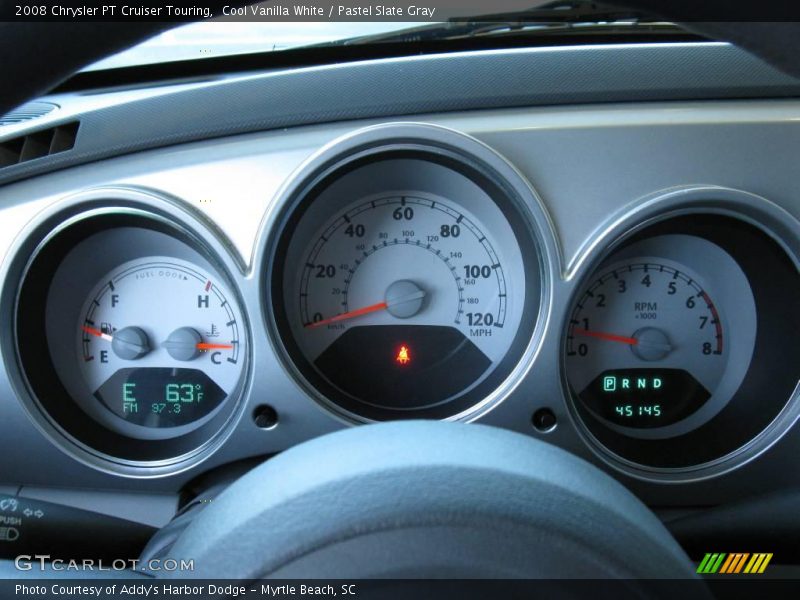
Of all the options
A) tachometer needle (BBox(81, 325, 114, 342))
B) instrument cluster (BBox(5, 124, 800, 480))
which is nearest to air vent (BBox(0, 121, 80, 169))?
instrument cluster (BBox(5, 124, 800, 480))

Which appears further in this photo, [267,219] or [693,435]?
[693,435]

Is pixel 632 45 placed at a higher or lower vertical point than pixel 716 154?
higher

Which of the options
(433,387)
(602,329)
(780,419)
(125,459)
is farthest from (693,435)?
(125,459)

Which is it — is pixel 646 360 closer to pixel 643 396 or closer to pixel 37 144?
pixel 643 396

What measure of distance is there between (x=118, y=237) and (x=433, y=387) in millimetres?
878

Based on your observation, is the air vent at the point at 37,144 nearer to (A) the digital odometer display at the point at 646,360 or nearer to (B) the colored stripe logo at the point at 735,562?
(A) the digital odometer display at the point at 646,360

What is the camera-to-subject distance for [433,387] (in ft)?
6.75

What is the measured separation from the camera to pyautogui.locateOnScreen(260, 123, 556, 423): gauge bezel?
180 centimetres

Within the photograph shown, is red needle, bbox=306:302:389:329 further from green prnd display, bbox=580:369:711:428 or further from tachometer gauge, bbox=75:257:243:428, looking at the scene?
green prnd display, bbox=580:369:711:428

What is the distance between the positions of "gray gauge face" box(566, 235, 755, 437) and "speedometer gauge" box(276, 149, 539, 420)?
0.24 metres

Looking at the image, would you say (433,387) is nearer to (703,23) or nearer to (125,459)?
(125,459)

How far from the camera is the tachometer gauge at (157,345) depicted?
2.04 metres

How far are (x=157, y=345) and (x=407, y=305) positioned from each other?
2.12 ft

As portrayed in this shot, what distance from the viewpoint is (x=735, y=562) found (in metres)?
1.66
